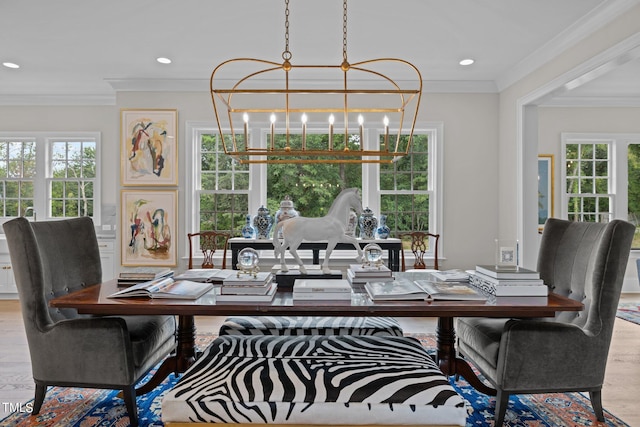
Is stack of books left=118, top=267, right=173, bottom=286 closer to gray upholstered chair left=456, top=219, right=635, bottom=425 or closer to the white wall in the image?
gray upholstered chair left=456, top=219, right=635, bottom=425

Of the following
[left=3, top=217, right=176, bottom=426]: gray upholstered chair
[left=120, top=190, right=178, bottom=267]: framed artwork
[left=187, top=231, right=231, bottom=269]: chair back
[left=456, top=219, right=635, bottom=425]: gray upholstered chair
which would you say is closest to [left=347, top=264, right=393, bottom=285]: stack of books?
[left=456, top=219, right=635, bottom=425]: gray upholstered chair

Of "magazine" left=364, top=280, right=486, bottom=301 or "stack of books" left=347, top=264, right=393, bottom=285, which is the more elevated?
"stack of books" left=347, top=264, right=393, bottom=285

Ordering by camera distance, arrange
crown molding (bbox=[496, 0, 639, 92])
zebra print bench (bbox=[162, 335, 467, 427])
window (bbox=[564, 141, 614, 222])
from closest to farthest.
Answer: zebra print bench (bbox=[162, 335, 467, 427]), crown molding (bbox=[496, 0, 639, 92]), window (bbox=[564, 141, 614, 222])

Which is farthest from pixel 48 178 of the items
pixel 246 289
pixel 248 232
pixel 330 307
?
pixel 330 307

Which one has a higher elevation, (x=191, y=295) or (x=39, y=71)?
(x=39, y=71)

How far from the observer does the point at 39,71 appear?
15.1 feet

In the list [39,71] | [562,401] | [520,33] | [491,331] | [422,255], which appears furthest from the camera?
[422,255]

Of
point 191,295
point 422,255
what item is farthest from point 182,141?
point 191,295

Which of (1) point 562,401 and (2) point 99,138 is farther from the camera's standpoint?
(2) point 99,138

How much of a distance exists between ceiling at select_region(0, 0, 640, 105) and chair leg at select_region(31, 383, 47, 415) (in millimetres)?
2530

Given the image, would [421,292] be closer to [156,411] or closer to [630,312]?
[156,411]

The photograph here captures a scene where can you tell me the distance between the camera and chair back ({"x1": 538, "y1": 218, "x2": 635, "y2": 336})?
6.81 feet

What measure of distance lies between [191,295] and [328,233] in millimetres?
789

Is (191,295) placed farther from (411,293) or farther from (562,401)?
(562,401)
